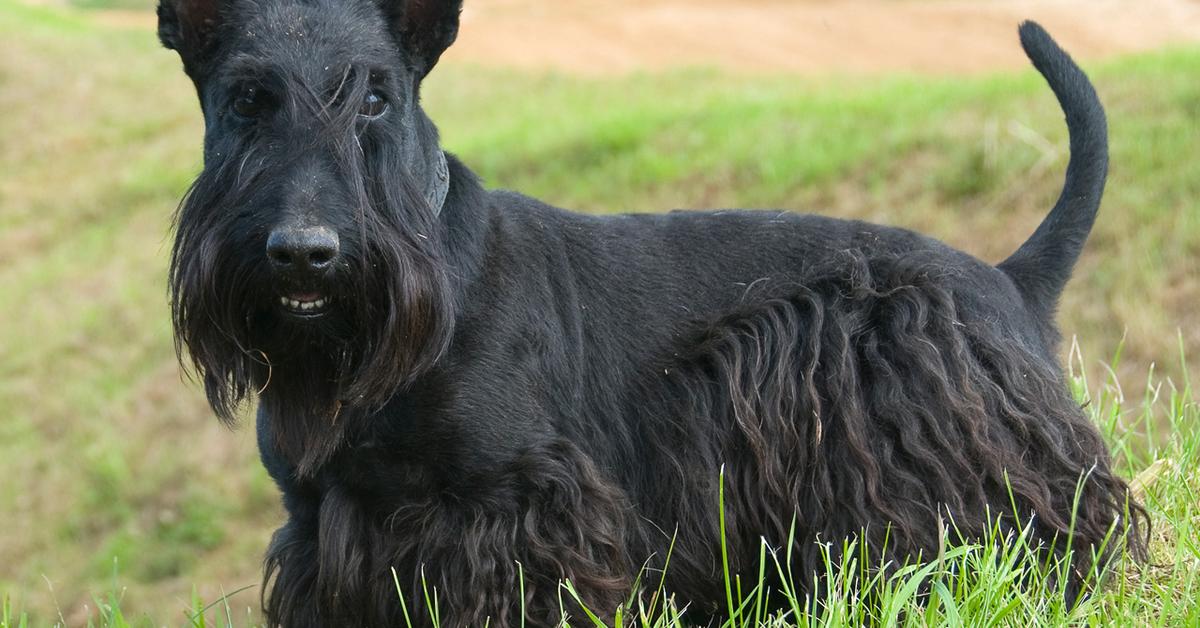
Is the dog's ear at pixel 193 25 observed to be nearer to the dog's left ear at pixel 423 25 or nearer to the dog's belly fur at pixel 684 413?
the dog's left ear at pixel 423 25

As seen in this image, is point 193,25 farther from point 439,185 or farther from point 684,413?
point 684,413

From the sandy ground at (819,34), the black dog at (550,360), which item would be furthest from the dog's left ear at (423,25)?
the sandy ground at (819,34)

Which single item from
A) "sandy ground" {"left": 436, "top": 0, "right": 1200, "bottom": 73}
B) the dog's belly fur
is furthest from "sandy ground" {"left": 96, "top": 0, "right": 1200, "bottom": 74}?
the dog's belly fur

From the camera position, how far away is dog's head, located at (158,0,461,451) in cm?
303

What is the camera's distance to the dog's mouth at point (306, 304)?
3066 millimetres

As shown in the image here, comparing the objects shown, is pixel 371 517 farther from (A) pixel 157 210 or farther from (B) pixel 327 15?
(A) pixel 157 210

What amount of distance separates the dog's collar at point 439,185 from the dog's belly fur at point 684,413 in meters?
0.18

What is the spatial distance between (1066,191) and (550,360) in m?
1.73

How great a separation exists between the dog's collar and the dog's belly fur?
0.18m

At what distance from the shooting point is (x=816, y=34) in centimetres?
2247

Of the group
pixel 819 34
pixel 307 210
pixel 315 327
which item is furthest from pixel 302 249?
pixel 819 34

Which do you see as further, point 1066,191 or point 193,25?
point 1066,191

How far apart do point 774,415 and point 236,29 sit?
1.78 meters

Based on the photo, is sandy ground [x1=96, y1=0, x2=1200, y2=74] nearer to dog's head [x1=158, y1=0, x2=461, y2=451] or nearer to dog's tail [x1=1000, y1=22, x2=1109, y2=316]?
dog's tail [x1=1000, y1=22, x2=1109, y2=316]
